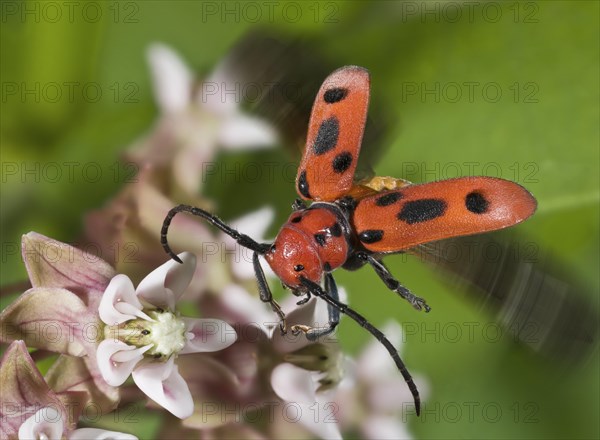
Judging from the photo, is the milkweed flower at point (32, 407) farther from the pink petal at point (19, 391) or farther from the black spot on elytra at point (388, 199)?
the black spot on elytra at point (388, 199)

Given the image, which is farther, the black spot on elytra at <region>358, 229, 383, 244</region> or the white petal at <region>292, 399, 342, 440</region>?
the white petal at <region>292, 399, 342, 440</region>

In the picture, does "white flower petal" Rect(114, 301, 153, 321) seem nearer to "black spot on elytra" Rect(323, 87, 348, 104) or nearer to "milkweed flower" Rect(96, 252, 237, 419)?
"milkweed flower" Rect(96, 252, 237, 419)

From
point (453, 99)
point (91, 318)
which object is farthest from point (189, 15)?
point (91, 318)

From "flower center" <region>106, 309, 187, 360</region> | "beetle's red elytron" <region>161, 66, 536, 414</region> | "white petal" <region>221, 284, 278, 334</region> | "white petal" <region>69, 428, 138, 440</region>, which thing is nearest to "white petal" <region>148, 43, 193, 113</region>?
"white petal" <region>221, 284, 278, 334</region>

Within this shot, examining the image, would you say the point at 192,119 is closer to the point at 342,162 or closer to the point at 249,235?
the point at 249,235

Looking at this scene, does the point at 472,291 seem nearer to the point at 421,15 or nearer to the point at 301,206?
the point at 301,206

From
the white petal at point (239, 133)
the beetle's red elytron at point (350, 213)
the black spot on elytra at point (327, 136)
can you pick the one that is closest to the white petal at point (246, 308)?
the beetle's red elytron at point (350, 213)
